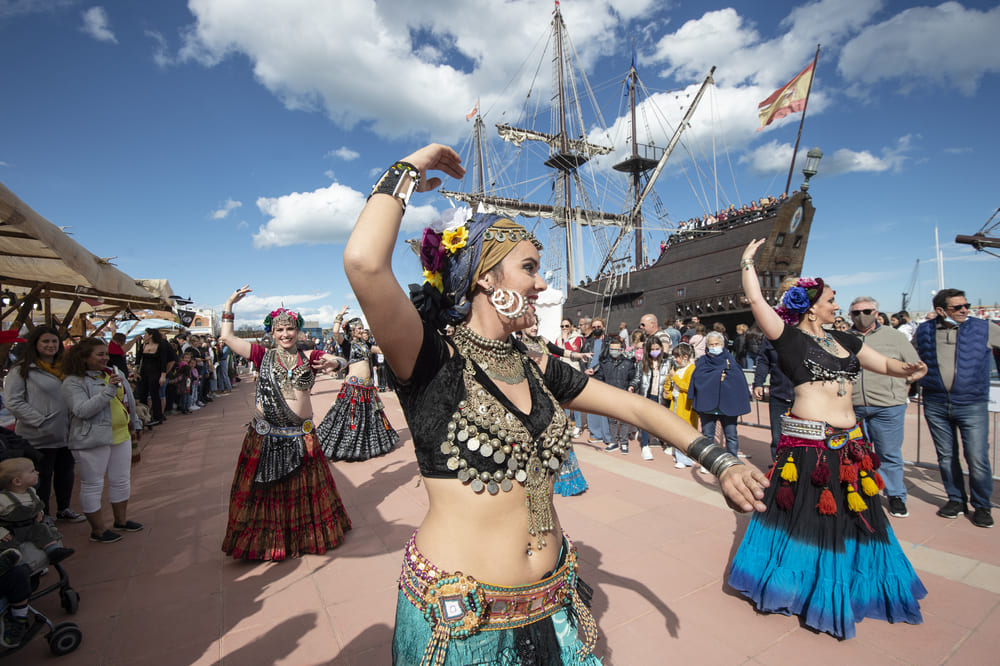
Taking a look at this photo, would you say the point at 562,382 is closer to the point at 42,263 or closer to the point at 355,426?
the point at 355,426

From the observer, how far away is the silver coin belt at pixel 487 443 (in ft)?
4.55

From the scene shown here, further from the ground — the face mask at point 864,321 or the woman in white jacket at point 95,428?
the face mask at point 864,321

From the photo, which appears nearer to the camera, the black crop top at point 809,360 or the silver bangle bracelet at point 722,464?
the silver bangle bracelet at point 722,464

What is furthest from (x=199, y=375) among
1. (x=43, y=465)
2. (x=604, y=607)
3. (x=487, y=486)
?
(x=487, y=486)

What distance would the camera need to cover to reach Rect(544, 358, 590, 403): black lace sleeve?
180 cm

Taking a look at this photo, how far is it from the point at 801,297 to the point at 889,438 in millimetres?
2892

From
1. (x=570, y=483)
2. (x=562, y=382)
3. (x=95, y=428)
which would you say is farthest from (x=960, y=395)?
(x=95, y=428)

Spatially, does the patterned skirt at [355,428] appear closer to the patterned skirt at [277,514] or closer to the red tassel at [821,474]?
the patterned skirt at [277,514]

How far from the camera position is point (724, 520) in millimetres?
4598

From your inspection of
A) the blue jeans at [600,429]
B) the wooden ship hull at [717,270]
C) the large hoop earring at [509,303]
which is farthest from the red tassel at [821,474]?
the wooden ship hull at [717,270]

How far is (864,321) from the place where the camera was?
5.45m

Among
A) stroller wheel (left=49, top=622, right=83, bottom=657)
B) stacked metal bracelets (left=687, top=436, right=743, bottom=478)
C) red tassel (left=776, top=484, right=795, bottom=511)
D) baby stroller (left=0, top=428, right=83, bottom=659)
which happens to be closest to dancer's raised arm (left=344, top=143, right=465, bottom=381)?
stacked metal bracelets (left=687, top=436, right=743, bottom=478)

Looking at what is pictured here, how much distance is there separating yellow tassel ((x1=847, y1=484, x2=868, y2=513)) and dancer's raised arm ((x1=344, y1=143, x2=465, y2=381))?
312cm

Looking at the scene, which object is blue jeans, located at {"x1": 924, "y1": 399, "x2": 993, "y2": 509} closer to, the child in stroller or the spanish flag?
the child in stroller
